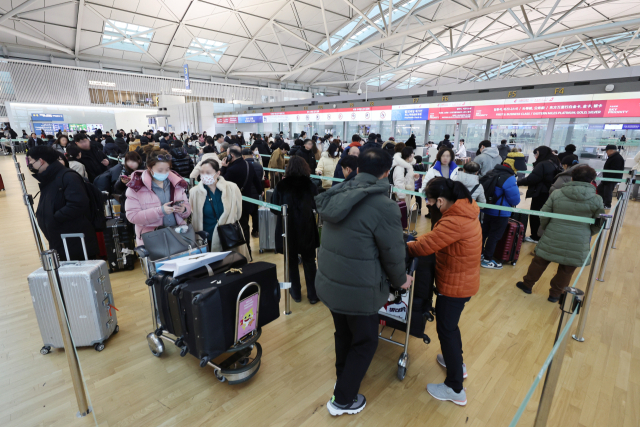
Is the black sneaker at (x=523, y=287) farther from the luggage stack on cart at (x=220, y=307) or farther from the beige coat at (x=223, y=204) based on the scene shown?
the beige coat at (x=223, y=204)

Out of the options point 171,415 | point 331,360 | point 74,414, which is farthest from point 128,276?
point 331,360

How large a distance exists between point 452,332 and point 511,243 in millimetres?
2873

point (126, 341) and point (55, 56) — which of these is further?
point (55, 56)

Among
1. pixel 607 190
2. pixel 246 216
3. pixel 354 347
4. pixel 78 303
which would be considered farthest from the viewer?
pixel 607 190

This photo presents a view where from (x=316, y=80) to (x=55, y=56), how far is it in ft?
67.8

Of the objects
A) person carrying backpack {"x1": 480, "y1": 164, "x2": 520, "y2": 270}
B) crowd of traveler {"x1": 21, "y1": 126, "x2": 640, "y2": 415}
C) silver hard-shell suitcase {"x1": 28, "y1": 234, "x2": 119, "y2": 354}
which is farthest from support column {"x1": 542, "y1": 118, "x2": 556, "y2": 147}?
silver hard-shell suitcase {"x1": 28, "y1": 234, "x2": 119, "y2": 354}

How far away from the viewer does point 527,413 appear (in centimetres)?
199

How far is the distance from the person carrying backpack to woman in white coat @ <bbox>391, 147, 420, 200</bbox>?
103cm

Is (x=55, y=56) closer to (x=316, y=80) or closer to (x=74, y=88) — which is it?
(x=74, y=88)

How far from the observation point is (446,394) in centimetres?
207

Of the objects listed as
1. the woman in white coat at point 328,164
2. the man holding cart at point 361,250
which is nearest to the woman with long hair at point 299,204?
the man holding cart at point 361,250

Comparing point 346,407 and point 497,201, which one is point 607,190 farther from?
point 346,407

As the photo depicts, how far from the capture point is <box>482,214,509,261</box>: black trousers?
408cm

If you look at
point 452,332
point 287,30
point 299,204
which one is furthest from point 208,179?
point 287,30
